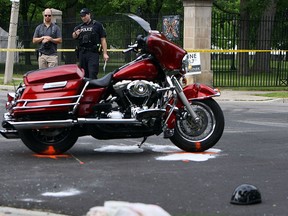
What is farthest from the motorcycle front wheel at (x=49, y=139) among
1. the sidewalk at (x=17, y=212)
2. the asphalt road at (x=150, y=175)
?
the sidewalk at (x=17, y=212)

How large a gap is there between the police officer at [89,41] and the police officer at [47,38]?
62.0 inches

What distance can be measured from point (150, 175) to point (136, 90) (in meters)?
1.34

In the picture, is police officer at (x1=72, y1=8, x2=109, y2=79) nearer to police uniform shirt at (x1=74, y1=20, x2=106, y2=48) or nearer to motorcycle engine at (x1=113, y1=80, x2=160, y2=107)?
police uniform shirt at (x1=74, y1=20, x2=106, y2=48)

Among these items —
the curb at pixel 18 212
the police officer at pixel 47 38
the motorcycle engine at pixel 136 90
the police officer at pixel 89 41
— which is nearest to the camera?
the curb at pixel 18 212

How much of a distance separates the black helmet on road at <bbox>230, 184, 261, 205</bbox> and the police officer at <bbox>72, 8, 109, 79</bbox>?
622 cm

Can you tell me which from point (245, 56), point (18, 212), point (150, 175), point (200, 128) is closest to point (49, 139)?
point (150, 175)

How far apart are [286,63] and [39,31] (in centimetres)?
1338

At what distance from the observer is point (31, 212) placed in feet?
19.7

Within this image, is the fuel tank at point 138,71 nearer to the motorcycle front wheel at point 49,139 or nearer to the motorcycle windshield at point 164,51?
the motorcycle windshield at point 164,51

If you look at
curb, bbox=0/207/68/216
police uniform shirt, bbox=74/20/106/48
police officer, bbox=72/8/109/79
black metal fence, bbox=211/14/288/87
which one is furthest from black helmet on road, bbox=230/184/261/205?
black metal fence, bbox=211/14/288/87

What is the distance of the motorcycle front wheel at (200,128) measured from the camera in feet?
28.8

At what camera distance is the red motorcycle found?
8.54m

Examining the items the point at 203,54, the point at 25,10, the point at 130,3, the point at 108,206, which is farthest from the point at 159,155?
the point at 25,10

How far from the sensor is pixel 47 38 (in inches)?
544
